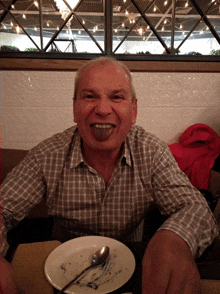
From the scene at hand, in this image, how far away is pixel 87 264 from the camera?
70cm

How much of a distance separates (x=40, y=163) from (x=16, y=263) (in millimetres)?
503

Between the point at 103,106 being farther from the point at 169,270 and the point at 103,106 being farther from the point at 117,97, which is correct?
the point at 169,270

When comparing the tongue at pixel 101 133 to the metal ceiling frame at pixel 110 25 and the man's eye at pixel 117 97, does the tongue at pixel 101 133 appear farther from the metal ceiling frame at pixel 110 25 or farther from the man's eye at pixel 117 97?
the metal ceiling frame at pixel 110 25

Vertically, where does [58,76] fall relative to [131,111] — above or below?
above

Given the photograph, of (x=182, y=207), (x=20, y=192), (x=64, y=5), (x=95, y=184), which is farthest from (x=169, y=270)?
(x=64, y=5)

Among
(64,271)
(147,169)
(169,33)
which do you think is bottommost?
(64,271)

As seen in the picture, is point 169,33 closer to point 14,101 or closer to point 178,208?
point 14,101

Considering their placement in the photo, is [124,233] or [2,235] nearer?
[2,235]

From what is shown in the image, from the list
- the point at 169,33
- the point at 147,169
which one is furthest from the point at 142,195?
the point at 169,33

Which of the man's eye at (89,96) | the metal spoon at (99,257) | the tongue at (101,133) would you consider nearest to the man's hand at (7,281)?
the metal spoon at (99,257)

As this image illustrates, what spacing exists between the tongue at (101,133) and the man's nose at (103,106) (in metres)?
0.07

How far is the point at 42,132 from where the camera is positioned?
2.43 meters

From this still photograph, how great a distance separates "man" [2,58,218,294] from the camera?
99 cm

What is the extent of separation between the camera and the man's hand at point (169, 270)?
59 centimetres
